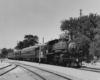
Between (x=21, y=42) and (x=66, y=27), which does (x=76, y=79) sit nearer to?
(x=66, y=27)

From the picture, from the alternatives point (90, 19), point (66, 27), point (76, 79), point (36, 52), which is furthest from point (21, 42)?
point (76, 79)

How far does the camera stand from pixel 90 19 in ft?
132

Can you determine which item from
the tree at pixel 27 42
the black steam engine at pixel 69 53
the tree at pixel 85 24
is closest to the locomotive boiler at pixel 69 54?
the black steam engine at pixel 69 53

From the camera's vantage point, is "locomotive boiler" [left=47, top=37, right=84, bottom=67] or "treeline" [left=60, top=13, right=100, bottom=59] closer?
"locomotive boiler" [left=47, top=37, right=84, bottom=67]

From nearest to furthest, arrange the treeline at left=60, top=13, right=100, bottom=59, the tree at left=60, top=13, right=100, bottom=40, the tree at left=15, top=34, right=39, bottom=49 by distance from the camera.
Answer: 1. the treeline at left=60, top=13, right=100, bottom=59
2. the tree at left=60, top=13, right=100, bottom=40
3. the tree at left=15, top=34, right=39, bottom=49

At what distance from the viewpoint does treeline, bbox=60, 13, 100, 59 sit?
25237 mm

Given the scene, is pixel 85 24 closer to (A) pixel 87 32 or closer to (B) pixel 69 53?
(A) pixel 87 32

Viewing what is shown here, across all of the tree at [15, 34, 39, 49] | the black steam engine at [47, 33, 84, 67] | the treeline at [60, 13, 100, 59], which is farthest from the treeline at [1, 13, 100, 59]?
the tree at [15, 34, 39, 49]

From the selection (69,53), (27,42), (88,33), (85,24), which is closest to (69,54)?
(69,53)

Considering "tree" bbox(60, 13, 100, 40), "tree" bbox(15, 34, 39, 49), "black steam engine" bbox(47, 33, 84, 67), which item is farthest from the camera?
Answer: "tree" bbox(15, 34, 39, 49)

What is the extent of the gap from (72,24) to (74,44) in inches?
1293

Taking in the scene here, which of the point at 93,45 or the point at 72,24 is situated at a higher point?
the point at 72,24

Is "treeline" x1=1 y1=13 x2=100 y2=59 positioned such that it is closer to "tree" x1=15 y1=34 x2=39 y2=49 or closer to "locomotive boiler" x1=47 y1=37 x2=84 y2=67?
"locomotive boiler" x1=47 y1=37 x2=84 y2=67

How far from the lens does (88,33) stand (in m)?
36.4
